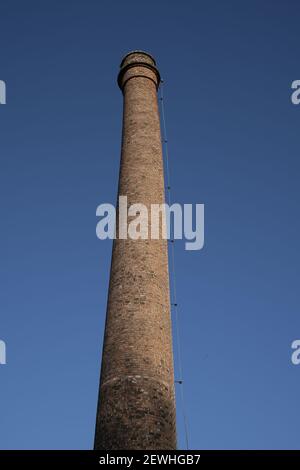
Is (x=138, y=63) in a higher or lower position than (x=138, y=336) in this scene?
higher

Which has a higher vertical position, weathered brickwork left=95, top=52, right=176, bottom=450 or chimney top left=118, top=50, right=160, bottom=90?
chimney top left=118, top=50, right=160, bottom=90

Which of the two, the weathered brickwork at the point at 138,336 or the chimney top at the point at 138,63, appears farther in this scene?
the chimney top at the point at 138,63

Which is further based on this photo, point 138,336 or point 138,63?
point 138,63

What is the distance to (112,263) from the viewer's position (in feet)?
30.9

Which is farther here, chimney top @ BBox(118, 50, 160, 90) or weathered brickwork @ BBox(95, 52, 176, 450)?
chimney top @ BBox(118, 50, 160, 90)

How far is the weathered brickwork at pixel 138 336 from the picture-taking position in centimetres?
717

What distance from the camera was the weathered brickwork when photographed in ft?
23.5

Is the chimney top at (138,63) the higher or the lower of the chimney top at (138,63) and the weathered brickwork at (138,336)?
the higher

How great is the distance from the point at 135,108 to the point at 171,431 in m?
6.89

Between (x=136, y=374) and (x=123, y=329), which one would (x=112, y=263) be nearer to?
(x=123, y=329)

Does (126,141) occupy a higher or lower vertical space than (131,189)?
higher

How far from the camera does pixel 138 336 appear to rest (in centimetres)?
803
